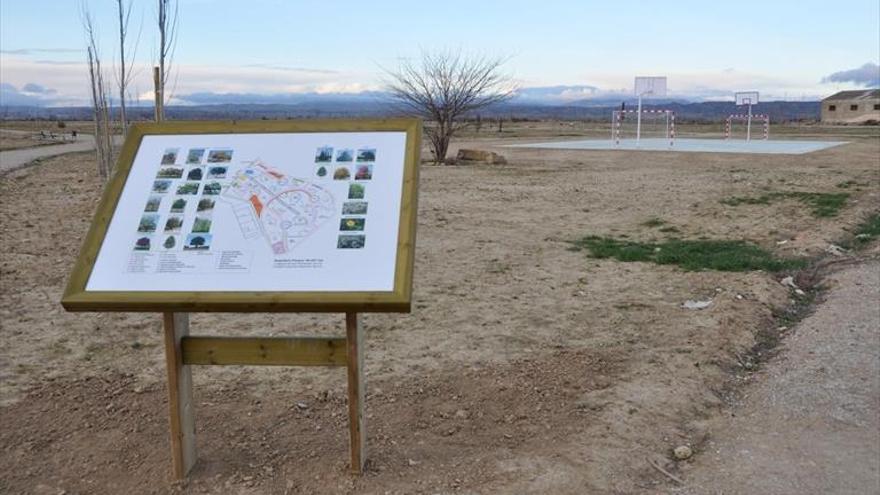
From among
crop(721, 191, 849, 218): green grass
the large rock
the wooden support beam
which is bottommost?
crop(721, 191, 849, 218): green grass

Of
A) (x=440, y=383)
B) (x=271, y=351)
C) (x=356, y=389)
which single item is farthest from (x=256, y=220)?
(x=440, y=383)

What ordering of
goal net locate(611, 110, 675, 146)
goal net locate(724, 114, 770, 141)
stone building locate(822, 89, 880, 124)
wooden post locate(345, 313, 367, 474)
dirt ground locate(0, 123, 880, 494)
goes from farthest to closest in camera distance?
1. stone building locate(822, 89, 880, 124)
2. goal net locate(724, 114, 770, 141)
3. goal net locate(611, 110, 675, 146)
4. dirt ground locate(0, 123, 880, 494)
5. wooden post locate(345, 313, 367, 474)

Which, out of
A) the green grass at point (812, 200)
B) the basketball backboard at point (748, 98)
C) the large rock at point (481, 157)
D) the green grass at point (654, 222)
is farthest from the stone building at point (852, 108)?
the green grass at point (654, 222)

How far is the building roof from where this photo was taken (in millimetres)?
76188

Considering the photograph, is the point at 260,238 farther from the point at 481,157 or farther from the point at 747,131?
the point at 747,131

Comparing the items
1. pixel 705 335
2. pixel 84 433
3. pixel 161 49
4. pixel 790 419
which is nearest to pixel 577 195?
pixel 161 49

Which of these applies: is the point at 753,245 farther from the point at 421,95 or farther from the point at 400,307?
the point at 421,95

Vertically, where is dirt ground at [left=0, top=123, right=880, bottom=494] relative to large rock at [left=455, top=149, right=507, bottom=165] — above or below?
below

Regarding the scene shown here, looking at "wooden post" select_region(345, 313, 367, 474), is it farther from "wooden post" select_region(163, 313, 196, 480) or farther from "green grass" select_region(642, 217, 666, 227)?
"green grass" select_region(642, 217, 666, 227)

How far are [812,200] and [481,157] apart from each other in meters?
10.5

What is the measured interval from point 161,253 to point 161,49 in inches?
295

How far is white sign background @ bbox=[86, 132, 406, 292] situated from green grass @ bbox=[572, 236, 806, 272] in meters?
5.35

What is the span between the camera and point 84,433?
163 inches

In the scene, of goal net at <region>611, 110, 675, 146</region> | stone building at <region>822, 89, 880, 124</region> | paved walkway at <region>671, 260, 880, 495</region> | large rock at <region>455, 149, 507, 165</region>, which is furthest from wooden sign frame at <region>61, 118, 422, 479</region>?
stone building at <region>822, 89, 880, 124</region>
